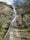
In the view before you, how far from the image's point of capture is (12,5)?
1.30 m

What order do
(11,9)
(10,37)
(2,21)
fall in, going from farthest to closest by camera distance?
(11,9)
(2,21)
(10,37)

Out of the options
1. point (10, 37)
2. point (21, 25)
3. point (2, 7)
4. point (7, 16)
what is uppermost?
point (2, 7)

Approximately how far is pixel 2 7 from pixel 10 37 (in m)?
0.43

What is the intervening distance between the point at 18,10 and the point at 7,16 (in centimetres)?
14

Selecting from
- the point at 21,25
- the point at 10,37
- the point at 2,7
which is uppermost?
the point at 2,7

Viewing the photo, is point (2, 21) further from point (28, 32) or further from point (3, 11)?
point (28, 32)

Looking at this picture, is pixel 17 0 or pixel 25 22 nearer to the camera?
pixel 25 22

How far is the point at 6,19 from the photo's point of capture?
117cm

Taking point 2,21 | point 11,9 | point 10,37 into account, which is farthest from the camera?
point 11,9

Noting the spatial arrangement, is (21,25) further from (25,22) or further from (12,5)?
(12,5)

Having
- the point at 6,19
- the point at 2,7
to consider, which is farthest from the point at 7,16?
the point at 2,7

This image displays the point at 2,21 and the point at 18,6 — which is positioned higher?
the point at 18,6

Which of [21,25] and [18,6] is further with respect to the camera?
[18,6]

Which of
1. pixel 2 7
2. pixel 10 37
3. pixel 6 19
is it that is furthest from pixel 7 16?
pixel 10 37
